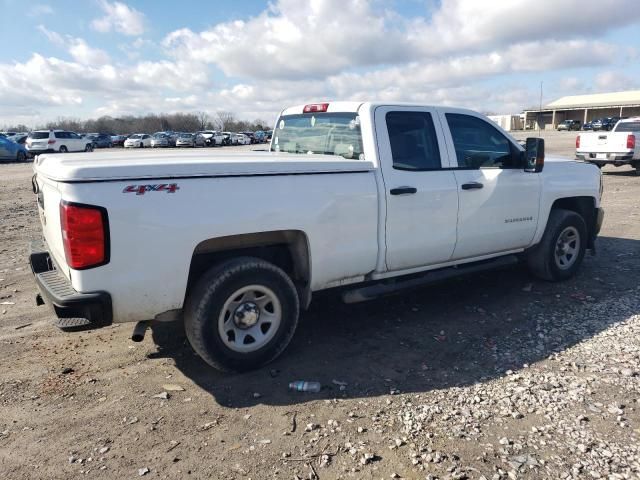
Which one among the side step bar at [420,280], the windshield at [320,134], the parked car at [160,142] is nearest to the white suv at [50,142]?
the parked car at [160,142]

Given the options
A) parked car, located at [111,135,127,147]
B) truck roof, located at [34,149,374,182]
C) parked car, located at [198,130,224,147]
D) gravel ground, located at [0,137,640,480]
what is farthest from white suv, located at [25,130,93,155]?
truck roof, located at [34,149,374,182]

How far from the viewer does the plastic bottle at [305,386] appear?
371cm

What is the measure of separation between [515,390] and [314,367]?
149 cm

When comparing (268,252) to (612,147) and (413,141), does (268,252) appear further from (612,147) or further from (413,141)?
(612,147)

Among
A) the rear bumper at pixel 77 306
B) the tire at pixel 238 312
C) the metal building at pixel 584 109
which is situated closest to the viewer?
the rear bumper at pixel 77 306

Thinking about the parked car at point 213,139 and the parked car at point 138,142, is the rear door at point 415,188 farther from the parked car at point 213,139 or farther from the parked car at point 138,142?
the parked car at point 138,142

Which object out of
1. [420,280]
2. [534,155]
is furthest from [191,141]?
[420,280]

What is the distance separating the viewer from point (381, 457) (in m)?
2.96

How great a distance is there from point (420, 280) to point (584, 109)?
80.7m

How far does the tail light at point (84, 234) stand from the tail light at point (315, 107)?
258cm

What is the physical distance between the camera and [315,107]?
5.17 meters

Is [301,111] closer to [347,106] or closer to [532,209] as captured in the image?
[347,106]

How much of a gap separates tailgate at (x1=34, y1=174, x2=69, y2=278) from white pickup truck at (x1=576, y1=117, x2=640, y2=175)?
16.8 m

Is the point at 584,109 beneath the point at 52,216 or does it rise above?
above
